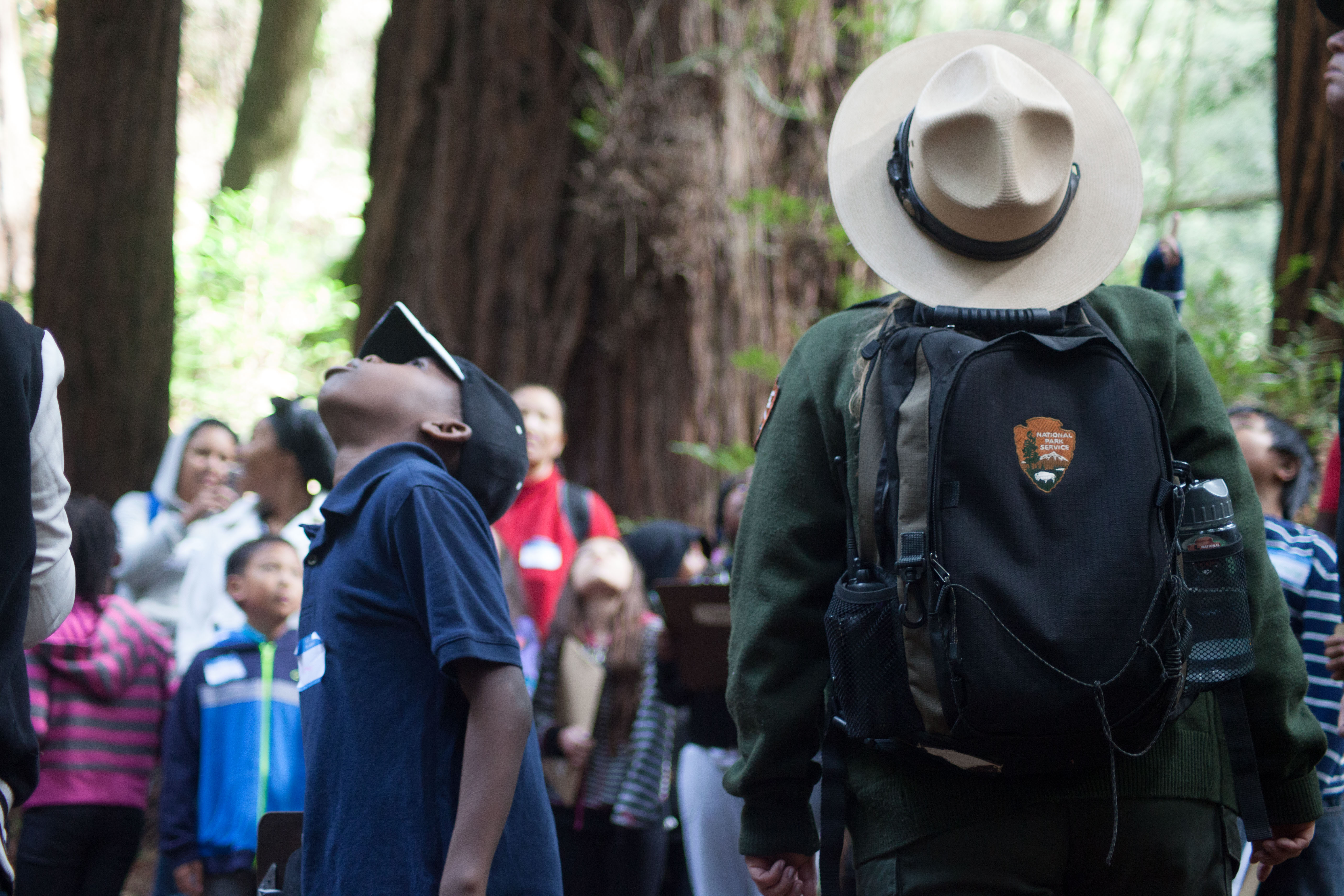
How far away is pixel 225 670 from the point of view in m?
3.73

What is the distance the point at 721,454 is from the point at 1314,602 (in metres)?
3.41

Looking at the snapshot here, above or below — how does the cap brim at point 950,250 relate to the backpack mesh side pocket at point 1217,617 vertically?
above

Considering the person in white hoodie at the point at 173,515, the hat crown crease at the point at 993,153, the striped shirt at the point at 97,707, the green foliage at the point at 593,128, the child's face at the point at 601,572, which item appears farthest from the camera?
the green foliage at the point at 593,128

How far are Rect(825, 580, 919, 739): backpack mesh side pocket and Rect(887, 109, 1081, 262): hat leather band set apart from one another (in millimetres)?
681

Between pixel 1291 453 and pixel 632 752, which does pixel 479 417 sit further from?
pixel 1291 453

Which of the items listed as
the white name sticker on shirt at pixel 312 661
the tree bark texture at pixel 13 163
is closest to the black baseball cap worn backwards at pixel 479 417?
A: the white name sticker on shirt at pixel 312 661

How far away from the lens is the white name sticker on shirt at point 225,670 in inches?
146

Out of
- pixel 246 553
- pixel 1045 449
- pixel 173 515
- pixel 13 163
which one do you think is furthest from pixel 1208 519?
pixel 13 163

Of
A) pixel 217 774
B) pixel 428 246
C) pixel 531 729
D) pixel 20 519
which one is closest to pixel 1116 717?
pixel 531 729

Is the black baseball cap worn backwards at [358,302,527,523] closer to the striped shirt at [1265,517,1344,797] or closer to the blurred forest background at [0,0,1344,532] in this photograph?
the striped shirt at [1265,517,1344,797]

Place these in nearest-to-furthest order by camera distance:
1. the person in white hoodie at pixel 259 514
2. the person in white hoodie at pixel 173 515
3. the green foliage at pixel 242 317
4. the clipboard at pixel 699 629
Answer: the clipboard at pixel 699 629 → the person in white hoodie at pixel 259 514 → the person in white hoodie at pixel 173 515 → the green foliage at pixel 242 317

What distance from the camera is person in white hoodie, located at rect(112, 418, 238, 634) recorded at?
17.1 feet

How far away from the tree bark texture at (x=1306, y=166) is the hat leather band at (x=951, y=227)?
168 inches

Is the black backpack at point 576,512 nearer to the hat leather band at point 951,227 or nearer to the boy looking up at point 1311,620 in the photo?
the boy looking up at point 1311,620
